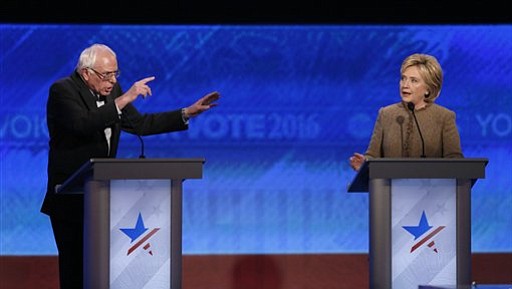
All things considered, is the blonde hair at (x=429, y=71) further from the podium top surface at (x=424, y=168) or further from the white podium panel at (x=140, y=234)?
the white podium panel at (x=140, y=234)

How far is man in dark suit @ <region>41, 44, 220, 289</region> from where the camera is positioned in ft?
12.8

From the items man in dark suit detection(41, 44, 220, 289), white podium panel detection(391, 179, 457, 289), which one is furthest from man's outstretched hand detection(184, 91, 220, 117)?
white podium panel detection(391, 179, 457, 289)

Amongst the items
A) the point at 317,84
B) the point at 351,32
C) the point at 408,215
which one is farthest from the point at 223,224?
the point at 408,215

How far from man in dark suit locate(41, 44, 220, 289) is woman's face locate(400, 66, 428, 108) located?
0.77 meters

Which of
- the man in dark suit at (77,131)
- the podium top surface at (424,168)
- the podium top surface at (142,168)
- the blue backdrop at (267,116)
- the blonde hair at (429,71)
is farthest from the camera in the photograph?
the blue backdrop at (267,116)

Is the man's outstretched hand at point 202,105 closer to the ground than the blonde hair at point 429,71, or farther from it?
closer to the ground

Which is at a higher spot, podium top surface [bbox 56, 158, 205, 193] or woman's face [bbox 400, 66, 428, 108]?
woman's face [bbox 400, 66, 428, 108]

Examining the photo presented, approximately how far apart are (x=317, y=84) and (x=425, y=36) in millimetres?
689

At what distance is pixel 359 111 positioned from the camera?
6.02 meters

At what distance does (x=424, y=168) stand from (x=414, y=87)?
58 cm

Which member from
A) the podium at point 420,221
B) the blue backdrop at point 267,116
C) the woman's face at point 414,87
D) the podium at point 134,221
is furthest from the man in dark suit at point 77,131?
the blue backdrop at point 267,116

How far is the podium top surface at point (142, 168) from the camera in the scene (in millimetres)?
3504

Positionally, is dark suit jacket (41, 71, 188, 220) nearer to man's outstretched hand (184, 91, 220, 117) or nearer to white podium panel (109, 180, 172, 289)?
man's outstretched hand (184, 91, 220, 117)

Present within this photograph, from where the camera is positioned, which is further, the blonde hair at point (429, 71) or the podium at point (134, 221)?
the blonde hair at point (429, 71)
